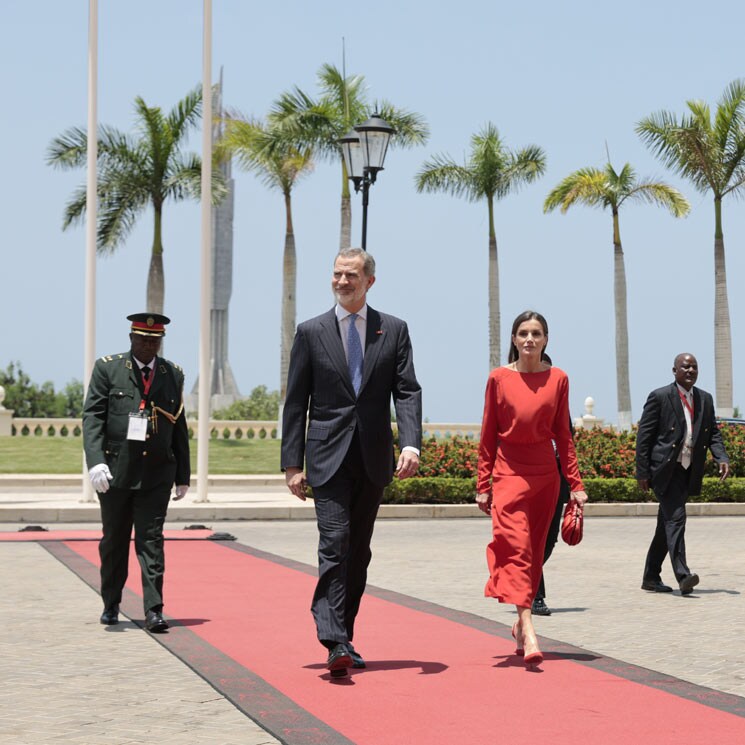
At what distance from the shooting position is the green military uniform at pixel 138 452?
29.2 ft

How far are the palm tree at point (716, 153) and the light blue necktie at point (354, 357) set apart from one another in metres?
36.8

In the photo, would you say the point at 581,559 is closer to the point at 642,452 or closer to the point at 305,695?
the point at 642,452

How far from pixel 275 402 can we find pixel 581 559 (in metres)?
Result: 46.2

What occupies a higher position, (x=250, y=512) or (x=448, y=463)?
(x=448, y=463)

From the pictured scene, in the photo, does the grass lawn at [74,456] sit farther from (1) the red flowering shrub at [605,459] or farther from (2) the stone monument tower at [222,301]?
(2) the stone monument tower at [222,301]

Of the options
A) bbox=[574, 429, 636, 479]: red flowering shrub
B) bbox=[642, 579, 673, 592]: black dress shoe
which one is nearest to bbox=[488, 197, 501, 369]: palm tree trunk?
bbox=[574, 429, 636, 479]: red flowering shrub

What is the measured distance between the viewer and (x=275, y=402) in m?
60.2

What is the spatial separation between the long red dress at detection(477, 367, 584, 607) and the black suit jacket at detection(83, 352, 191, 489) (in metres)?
2.15

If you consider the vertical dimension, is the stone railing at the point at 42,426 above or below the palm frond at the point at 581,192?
below

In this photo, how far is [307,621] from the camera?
948cm

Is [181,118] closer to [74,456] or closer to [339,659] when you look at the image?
[74,456]

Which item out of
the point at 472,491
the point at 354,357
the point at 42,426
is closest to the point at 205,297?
the point at 472,491

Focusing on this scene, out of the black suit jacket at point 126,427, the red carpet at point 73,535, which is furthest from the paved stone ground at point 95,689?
the red carpet at point 73,535

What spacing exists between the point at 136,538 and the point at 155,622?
60 centimetres
